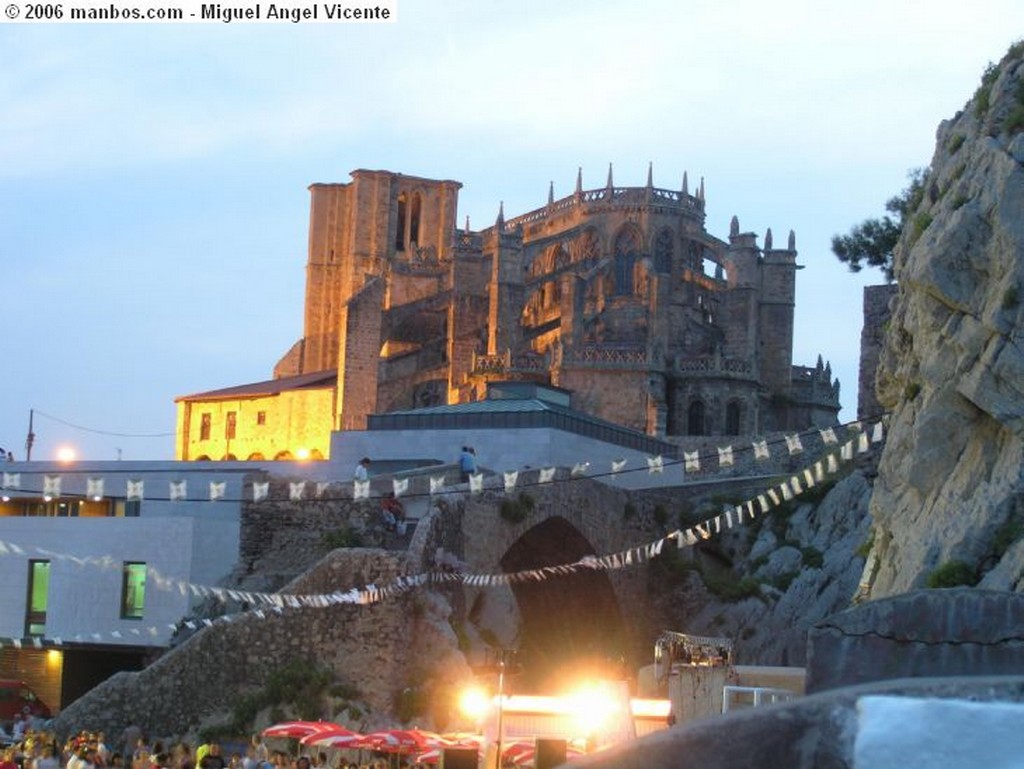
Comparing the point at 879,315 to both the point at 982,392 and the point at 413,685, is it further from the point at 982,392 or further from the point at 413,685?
the point at 982,392

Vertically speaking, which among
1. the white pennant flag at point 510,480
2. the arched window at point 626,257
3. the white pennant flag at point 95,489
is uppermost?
the arched window at point 626,257

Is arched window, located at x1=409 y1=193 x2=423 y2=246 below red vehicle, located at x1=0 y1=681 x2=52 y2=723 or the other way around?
the other way around

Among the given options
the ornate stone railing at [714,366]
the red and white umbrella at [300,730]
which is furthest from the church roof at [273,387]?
the red and white umbrella at [300,730]

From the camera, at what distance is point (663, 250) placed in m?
77.3

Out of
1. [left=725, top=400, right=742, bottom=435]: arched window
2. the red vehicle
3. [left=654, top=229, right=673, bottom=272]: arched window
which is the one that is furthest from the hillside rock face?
[left=654, top=229, right=673, bottom=272]: arched window

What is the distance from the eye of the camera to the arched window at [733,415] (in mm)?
66812

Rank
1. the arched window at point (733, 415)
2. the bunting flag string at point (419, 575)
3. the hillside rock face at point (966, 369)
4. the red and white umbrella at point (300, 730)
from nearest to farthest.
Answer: the hillside rock face at point (966, 369), the red and white umbrella at point (300, 730), the bunting flag string at point (419, 575), the arched window at point (733, 415)

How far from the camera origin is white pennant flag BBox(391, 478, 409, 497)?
38188mm

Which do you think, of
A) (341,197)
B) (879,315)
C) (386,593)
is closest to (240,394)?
(341,197)

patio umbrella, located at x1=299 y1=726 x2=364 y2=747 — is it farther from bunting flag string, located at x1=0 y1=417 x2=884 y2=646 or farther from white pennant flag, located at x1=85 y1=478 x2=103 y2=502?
white pennant flag, located at x1=85 y1=478 x2=103 y2=502

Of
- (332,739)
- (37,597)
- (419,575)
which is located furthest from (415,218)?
(332,739)

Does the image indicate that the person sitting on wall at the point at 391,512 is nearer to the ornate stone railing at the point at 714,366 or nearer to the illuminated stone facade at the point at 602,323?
the illuminated stone facade at the point at 602,323

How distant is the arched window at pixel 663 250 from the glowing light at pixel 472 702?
4508cm

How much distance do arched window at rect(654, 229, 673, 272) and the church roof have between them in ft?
44.0
